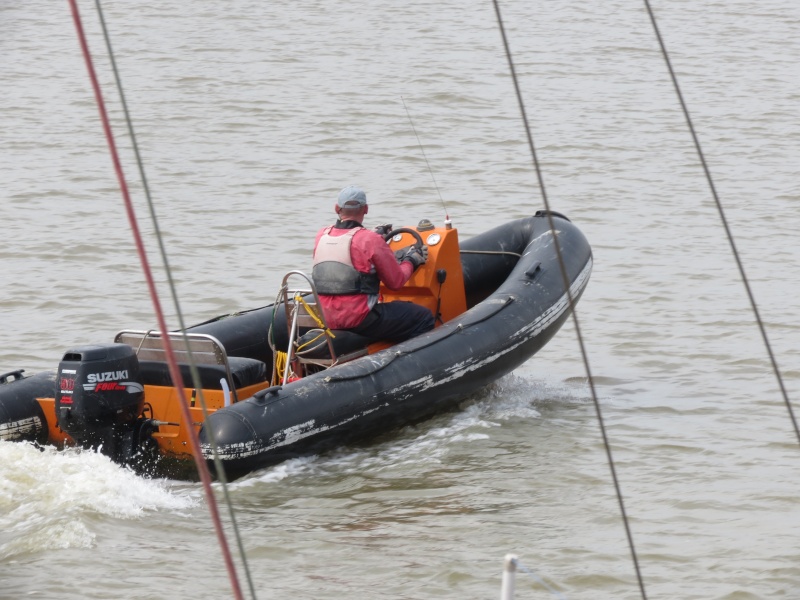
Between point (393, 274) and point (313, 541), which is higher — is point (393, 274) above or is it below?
above

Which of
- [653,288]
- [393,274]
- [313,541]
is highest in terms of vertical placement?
[393,274]

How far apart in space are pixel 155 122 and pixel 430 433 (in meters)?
9.22

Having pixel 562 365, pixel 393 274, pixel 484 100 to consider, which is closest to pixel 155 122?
pixel 484 100

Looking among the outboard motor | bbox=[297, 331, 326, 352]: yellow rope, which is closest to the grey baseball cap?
bbox=[297, 331, 326, 352]: yellow rope

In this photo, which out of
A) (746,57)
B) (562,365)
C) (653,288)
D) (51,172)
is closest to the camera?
(562,365)

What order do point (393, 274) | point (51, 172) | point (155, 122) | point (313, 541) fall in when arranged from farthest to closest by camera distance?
point (155, 122) → point (51, 172) → point (393, 274) → point (313, 541)

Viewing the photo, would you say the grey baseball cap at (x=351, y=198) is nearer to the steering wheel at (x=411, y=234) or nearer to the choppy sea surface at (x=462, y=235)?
the steering wheel at (x=411, y=234)

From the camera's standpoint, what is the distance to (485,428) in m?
7.22

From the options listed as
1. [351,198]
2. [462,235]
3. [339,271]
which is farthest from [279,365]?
[462,235]

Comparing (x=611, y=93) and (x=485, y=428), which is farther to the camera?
(x=611, y=93)

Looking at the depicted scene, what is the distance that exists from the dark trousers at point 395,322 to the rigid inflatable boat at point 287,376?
7cm

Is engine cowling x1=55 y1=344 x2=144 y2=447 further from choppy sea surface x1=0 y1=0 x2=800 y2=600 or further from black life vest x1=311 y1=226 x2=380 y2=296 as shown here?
black life vest x1=311 y1=226 x2=380 y2=296

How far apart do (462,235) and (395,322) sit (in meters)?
4.55

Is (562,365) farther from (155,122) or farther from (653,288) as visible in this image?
(155,122)
